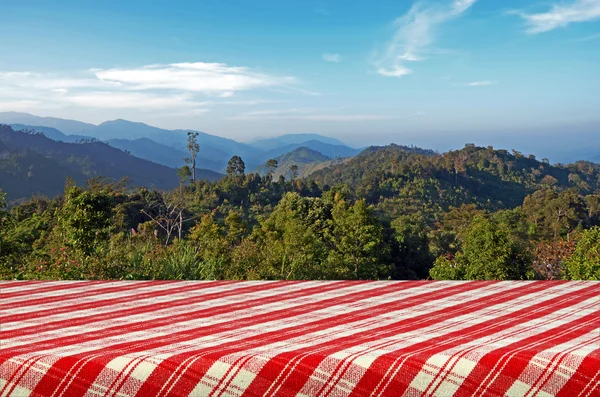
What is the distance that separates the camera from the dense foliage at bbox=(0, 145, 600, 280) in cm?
481

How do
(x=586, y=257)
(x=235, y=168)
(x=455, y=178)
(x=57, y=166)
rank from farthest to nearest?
(x=57, y=166)
(x=455, y=178)
(x=235, y=168)
(x=586, y=257)

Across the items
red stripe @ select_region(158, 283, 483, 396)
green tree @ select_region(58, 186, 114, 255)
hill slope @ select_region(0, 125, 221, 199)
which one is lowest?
hill slope @ select_region(0, 125, 221, 199)

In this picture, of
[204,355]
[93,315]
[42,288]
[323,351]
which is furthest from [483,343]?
[42,288]

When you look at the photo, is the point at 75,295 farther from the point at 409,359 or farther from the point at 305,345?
the point at 409,359

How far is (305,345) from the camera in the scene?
891 mm

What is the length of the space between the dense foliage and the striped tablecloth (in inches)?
93.1

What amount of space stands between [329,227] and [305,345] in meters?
21.8

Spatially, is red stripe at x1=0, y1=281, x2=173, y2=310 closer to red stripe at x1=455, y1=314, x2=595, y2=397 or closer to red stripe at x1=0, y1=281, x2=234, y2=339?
red stripe at x1=0, y1=281, x2=234, y2=339

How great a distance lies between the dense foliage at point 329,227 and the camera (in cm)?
481

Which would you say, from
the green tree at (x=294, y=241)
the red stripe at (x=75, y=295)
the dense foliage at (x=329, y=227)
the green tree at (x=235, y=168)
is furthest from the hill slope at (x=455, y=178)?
the red stripe at (x=75, y=295)

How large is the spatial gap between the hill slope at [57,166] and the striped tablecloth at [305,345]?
2949 inches

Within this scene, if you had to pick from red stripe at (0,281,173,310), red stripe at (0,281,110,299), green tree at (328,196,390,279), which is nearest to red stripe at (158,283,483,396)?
red stripe at (0,281,173,310)

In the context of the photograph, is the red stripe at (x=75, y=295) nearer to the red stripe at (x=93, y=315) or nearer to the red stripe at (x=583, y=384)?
the red stripe at (x=93, y=315)

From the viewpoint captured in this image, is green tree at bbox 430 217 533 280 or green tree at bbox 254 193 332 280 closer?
green tree at bbox 254 193 332 280
